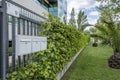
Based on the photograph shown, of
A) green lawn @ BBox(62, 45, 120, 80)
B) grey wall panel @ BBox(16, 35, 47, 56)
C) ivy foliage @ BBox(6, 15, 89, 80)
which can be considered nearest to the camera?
grey wall panel @ BBox(16, 35, 47, 56)

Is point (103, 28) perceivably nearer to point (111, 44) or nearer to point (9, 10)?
point (111, 44)

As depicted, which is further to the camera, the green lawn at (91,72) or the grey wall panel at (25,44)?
the green lawn at (91,72)

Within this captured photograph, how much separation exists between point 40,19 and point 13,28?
1625 mm

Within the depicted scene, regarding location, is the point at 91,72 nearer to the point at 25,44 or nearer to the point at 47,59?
the point at 47,59

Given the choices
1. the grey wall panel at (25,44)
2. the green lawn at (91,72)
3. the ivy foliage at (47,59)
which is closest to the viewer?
the grey wall panel at (25,44)

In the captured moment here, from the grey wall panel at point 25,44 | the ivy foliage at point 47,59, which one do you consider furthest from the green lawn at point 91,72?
the grey wall panel at point 25,44

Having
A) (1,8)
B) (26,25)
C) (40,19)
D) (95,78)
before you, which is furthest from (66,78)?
(1,8)

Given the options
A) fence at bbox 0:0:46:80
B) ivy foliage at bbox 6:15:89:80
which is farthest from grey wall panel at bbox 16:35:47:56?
ivy foliage at bbox 6:15:89:80

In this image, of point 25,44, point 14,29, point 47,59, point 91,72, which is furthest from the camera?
point 91,72

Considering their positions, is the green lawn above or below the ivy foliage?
below

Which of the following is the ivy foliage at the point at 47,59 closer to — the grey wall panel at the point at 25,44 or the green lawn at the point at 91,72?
the grey wall panel at the point at 25,44

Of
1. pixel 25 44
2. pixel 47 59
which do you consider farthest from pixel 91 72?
pixel 25 44

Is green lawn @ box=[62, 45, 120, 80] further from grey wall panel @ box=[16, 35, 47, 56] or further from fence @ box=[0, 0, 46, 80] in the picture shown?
grey wall panel @ box=[16, 35, 47, 56]

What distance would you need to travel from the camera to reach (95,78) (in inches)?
255
